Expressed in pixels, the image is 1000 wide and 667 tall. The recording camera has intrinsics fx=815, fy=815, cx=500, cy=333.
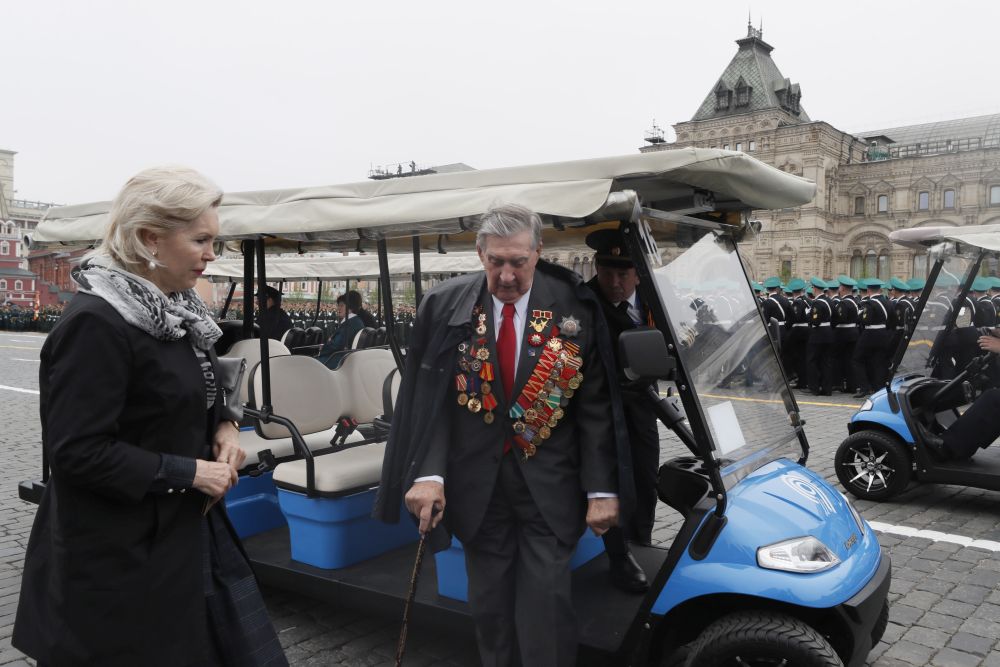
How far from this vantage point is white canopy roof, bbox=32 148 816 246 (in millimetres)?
2949

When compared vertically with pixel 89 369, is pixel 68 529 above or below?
below

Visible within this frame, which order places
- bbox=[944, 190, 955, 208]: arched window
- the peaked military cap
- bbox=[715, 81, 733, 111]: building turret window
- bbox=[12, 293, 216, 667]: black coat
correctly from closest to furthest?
1. bbox=[12, 293, 216, 667]: black coat
2. the peaked military cap
3. bbox=[944, 190, 955, 208]: arched window
4. bbox=[715, 81, 733, 111]: building turret window

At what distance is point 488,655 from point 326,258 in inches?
334

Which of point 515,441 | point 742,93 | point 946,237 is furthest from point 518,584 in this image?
point 742,93

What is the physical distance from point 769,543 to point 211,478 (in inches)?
73.0

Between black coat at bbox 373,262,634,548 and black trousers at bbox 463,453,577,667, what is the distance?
62 mm

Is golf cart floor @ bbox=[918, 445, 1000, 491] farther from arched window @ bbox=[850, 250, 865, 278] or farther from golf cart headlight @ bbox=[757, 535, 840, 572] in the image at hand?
arched window @ bbox=[850, 250, 865, 278]

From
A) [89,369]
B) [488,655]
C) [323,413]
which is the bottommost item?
[488,655]

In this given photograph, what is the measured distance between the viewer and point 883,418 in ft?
21.4

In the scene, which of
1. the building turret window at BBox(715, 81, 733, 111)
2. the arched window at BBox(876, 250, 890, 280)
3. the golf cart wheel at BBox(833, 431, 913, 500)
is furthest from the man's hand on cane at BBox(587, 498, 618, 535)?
the building turret window at BBox(715, 81, 733, 111)

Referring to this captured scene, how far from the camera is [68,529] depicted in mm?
1988

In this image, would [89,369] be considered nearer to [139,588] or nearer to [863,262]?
[139,588]

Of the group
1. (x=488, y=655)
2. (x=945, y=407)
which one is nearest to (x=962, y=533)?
(x=945, y=407)

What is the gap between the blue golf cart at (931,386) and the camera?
6.30 meters
